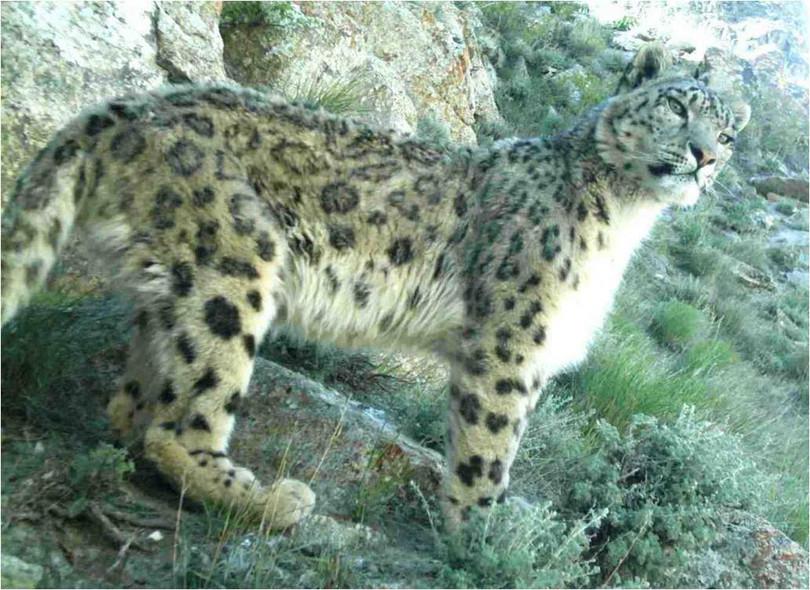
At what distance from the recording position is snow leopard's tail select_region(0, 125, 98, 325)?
3668mm

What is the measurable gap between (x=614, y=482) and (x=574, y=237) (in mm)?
1387

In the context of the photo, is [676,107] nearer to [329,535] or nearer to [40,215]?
[329,535]

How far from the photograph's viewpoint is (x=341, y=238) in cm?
443

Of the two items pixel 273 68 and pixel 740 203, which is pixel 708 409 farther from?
pixel 740 203

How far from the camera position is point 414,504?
4.60m

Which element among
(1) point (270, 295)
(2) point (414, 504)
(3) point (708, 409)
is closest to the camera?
(1) point (270, 295)

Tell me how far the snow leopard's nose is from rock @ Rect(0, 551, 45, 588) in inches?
142

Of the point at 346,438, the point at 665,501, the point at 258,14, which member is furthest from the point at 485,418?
the point at 258,14

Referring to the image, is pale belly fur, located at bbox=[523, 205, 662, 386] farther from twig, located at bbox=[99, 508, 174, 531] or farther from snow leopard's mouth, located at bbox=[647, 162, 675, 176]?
twig, located at bbox=[99, 508, 174, 531]

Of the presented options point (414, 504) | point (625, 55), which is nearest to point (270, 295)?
point (414, 504)

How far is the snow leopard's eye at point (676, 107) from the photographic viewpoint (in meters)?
5.00

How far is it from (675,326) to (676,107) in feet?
24.2

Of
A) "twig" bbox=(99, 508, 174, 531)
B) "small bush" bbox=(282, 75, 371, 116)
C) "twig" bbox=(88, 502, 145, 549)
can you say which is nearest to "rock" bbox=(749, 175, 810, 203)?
"small bush" bbox=(282, 75, 371, 116)

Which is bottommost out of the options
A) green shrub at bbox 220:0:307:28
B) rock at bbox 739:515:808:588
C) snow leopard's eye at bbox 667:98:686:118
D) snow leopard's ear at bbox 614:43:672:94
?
rock at bbox 739:515:808:588
